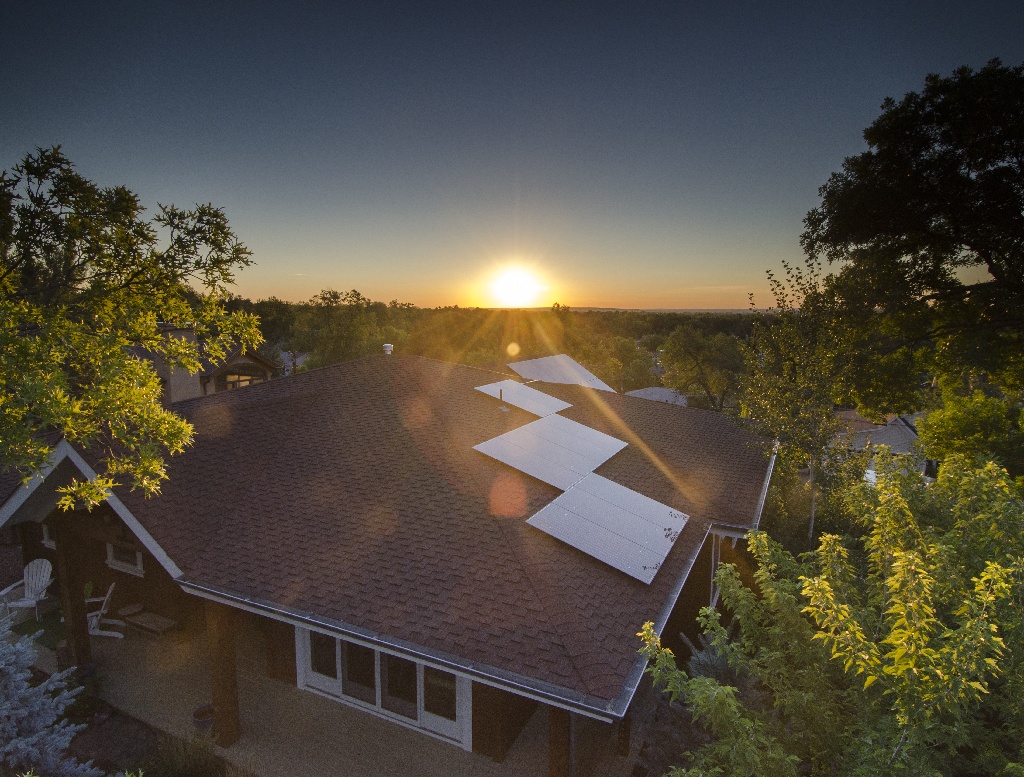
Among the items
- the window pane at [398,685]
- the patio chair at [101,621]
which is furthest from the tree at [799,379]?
the patio chair at [101,621]

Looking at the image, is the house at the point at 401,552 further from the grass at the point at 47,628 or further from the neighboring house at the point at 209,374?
the neighboring house at the point at 209,374

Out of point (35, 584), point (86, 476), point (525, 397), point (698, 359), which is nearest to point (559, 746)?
point (86, 476)

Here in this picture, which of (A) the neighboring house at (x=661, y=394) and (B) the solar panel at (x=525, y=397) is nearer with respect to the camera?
(B) the solar panel at (x=525, y=397)

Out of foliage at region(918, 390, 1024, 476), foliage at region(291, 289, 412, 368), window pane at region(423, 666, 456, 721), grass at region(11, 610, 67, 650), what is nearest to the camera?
window pane at region(423, 666, 456, 721)

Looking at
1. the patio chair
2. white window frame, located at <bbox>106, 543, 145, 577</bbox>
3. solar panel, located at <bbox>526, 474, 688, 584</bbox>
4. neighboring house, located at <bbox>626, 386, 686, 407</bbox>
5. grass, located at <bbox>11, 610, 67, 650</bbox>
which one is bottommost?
grass, located at <bbox>11, 610, 67, 650</bbox>

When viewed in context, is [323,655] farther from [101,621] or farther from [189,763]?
[101,621]

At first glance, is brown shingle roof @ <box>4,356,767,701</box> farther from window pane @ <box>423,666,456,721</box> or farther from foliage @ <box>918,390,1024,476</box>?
foliage @ <box>918,390,1024,476</box>

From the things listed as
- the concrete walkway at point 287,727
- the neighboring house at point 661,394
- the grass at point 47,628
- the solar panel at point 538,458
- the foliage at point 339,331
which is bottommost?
the concrete walkway at point 287,727

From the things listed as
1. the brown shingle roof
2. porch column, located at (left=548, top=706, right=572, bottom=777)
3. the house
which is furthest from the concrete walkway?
the brown shingle roof
